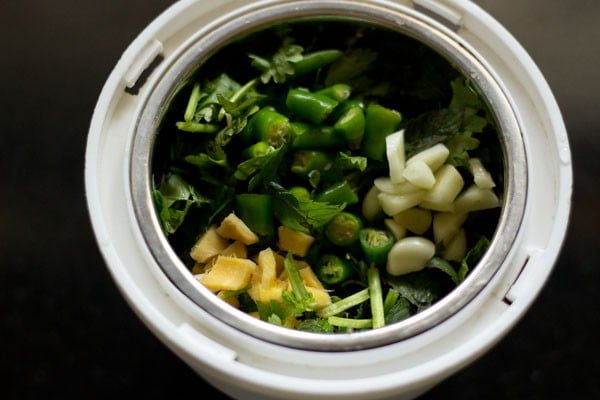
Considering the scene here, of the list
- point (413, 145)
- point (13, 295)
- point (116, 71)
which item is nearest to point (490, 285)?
point (413, 145)

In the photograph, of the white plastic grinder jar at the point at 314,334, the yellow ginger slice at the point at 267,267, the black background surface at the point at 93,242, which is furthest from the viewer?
the black background surface at the point at 93,242

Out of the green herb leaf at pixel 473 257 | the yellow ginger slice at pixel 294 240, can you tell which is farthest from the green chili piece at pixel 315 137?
the green herb leaf at pixel 473 257

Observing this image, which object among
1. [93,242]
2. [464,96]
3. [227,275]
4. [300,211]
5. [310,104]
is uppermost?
[464,96]

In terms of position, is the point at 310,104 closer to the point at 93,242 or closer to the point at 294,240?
the point at 294,240

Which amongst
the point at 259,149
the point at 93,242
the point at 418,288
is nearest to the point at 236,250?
the point at 259,149

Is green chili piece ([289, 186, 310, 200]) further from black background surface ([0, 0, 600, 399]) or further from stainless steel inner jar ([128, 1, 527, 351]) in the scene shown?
black background surface ([0, 0, 600, 399])

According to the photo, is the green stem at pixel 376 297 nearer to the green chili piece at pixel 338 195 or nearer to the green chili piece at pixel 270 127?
the green chili piece at pixel 338 195
